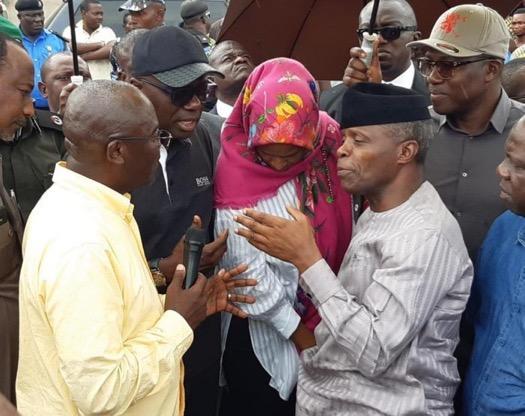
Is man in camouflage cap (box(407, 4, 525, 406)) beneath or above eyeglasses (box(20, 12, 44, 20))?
above

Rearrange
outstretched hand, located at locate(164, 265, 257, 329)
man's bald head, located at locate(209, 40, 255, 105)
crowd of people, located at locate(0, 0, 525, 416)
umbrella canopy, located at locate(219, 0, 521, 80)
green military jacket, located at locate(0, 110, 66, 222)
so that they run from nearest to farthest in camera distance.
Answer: crowd of people, located at locate(0, 0, 525, 416) < outstretched hand, located at locate(164, 265, 257, 329) < green military jacket, located at locate(0, 110, 66, 222) < umbrella canopy, located at locate(219, 0, 521, 80) < man's bald head, located at locate(209, 40, 255, 105)

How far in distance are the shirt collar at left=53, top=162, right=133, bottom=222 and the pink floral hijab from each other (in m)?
0.76

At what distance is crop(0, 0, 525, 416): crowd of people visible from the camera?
183cm

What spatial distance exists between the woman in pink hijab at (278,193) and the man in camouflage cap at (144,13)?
16.4ft

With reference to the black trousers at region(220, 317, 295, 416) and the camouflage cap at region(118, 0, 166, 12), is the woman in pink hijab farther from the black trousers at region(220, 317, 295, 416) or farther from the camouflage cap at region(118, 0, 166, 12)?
the camouflage cap at region(118, 0, 166, 12)

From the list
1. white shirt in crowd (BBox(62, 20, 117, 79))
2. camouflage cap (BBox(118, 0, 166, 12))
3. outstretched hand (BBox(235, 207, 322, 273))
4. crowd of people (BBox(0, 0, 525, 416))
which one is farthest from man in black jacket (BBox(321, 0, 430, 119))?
white shirt in crowd (BBox(62, 20, 117, 79))

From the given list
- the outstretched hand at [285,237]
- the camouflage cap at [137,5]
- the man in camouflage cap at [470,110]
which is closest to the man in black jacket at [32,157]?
the outstretched hand at [285,237]

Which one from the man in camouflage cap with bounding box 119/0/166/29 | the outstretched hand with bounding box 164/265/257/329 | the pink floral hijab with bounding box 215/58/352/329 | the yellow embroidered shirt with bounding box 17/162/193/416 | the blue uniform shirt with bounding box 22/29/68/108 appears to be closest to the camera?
the yellow embroidered shirt with bounding box 17/162/193/416

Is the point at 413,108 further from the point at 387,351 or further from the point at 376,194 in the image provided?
the point at 387,351

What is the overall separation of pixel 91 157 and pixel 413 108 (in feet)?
3.57

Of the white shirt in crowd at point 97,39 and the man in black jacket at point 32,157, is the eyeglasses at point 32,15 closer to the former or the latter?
the white shirt in crowd at point 97,39

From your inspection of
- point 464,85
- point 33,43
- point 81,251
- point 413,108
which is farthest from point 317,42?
point 33,43

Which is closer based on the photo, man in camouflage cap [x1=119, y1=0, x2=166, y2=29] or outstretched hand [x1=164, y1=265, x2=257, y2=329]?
outstretched hand [x1=164, y1=265, x2=257, y2=329]

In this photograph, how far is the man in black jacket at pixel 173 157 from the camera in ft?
8.43
